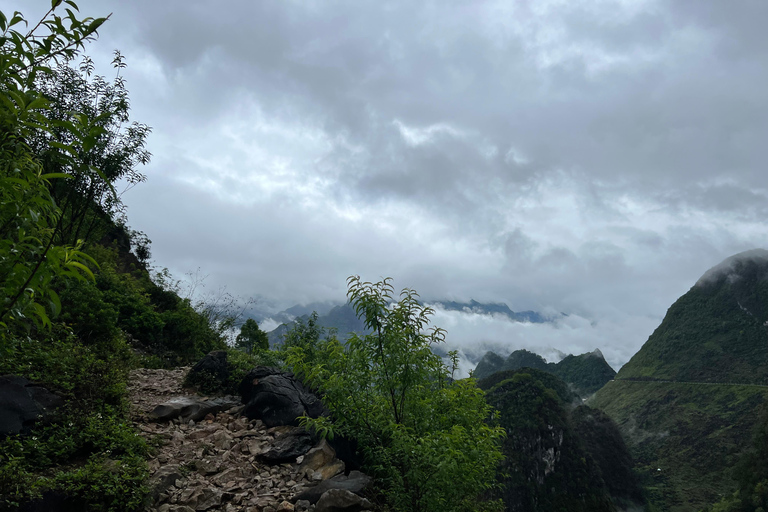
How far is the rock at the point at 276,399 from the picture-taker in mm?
10383

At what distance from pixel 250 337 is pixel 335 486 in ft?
49.2

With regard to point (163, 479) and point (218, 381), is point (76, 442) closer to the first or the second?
point (163, 479)

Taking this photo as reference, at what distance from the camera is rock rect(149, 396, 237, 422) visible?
389 inches

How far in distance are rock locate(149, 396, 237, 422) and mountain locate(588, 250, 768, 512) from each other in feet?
→ 316

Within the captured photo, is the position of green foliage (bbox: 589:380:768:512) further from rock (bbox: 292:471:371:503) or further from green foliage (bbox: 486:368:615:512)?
rock (bbox: 292:471:371:503)

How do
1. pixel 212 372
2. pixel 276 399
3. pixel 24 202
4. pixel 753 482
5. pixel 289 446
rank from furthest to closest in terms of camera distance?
pixel 753 482 < pixel 212 372 < pixel 276 399 < pixel 289 446 < pixel 24 202

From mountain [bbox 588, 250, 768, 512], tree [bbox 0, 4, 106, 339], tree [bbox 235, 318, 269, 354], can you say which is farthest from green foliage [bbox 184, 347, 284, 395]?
mountain [bbox 588, 250, 768, 512]

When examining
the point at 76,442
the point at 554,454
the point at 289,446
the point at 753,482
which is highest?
the point at 76,442

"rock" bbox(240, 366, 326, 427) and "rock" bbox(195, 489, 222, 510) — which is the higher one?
"rock" bbox(240, 366, 326, 427)

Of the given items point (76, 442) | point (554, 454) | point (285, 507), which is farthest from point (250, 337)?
point (554, 454)

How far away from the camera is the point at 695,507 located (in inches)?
2847

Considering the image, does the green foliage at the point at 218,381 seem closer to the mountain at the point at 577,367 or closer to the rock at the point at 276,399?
the rock at the point at 276,399

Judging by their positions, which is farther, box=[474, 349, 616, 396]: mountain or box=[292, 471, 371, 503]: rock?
box=[474, 349, 616, 396]: mountain

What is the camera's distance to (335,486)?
723 cm
